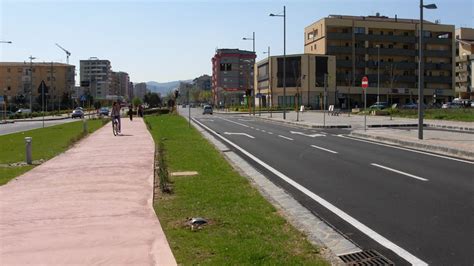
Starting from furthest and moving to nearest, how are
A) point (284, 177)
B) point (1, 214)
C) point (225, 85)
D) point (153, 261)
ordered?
1. point (225, 85)
2. point (284, 177)
3. point (1, 214)
4. point (153, 261)

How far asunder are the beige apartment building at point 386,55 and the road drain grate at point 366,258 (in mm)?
103180

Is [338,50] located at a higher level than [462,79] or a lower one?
higher

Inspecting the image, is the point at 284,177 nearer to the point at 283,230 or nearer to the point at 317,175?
the point at 317,175

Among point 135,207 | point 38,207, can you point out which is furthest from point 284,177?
point 38,207

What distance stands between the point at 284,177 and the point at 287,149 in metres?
7.08

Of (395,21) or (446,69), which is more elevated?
(395,21)

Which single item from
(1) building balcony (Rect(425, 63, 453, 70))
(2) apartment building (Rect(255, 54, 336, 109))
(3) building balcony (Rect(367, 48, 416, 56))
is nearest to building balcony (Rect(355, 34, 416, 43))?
(3) building balcony (Rect(367, 48, 416, 56))

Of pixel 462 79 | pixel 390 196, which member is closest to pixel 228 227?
pixel 390 196

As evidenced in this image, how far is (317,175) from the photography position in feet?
40.7

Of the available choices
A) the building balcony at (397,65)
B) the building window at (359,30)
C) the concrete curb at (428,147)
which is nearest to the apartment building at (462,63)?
the building balcony at (397,65)

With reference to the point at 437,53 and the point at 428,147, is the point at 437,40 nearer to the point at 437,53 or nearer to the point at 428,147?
the point at 437,53

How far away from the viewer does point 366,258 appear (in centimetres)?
587

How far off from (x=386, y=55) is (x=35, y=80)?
309 feet

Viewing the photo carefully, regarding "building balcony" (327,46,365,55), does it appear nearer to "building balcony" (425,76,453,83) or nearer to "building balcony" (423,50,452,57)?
"building balcony" (423,50,452,57)
